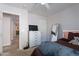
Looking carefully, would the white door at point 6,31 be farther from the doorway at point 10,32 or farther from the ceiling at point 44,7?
the ceiling at point 44,7

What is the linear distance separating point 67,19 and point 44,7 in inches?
14.2

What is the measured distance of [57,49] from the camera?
5.77 feet

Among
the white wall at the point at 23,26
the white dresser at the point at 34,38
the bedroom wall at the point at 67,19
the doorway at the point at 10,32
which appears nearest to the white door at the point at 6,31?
the doorway at the point at 10,32

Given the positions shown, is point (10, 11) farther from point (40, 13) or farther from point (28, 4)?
point (40, 13)

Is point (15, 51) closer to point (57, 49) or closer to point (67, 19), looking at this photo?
point (57, 49)

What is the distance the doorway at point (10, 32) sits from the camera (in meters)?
1.78

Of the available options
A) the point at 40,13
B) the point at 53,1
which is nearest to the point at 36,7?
the point at 40,13

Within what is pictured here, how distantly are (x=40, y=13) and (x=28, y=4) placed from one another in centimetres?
22

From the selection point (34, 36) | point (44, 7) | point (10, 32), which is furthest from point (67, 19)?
point (10, 32)

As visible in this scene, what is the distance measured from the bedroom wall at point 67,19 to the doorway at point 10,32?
18.0 inches

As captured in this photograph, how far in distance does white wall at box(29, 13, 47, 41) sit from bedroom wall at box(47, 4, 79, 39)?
6cm

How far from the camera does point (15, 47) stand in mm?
1824

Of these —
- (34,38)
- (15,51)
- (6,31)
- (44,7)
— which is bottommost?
(15,51)

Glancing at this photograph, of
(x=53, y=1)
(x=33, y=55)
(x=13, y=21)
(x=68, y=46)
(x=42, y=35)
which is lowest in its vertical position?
(x=33, y=55)
